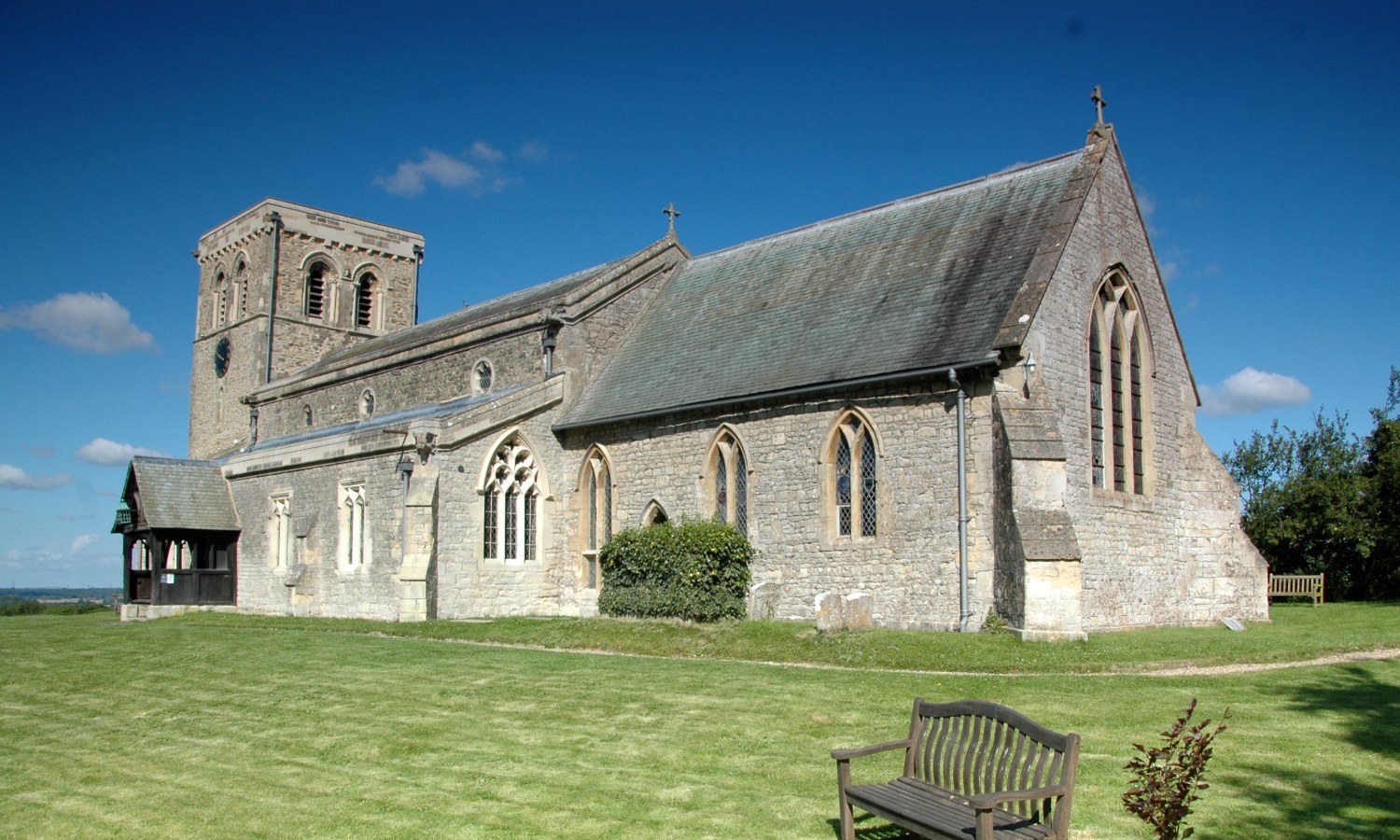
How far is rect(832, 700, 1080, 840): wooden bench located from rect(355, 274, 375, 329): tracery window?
134ft

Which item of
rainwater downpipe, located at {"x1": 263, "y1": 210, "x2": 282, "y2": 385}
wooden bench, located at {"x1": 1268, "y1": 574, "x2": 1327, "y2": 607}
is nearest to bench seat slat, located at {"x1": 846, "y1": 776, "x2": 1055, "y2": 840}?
wooden bench, located at {"x1": 1268, "y1": 574, "x2": 1327, "y2": 607}

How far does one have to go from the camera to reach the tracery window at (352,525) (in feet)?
84.9

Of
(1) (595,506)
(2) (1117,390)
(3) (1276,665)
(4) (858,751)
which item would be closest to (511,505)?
(1) (595,506)

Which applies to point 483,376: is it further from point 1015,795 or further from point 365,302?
point 1015,795

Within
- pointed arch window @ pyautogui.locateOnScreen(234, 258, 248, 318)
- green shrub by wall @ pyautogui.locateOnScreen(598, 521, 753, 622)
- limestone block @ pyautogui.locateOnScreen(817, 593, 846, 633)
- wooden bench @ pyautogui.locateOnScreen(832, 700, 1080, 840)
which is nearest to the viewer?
wooden bench @ pyautogui.locateOnScreen(832, 700, 1080, 840)

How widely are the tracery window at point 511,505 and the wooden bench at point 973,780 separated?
59.0ft

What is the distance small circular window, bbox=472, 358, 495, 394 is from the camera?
2856 centimetres

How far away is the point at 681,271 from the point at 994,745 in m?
23.8

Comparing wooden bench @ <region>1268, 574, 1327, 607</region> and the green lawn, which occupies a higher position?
wooden bench @ <region>1268, 574, 1327, 607</region>

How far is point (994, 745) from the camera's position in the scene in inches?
264

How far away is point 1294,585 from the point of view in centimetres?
3158

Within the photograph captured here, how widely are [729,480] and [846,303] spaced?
4347mm

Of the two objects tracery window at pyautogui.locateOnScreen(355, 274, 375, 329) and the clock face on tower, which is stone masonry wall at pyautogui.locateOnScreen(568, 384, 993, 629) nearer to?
tracery window at pyautogui.locateOnScreen(355, 274, 375, 329)

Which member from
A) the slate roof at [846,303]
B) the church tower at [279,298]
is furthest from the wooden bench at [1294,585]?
the church tower at [279,298]
